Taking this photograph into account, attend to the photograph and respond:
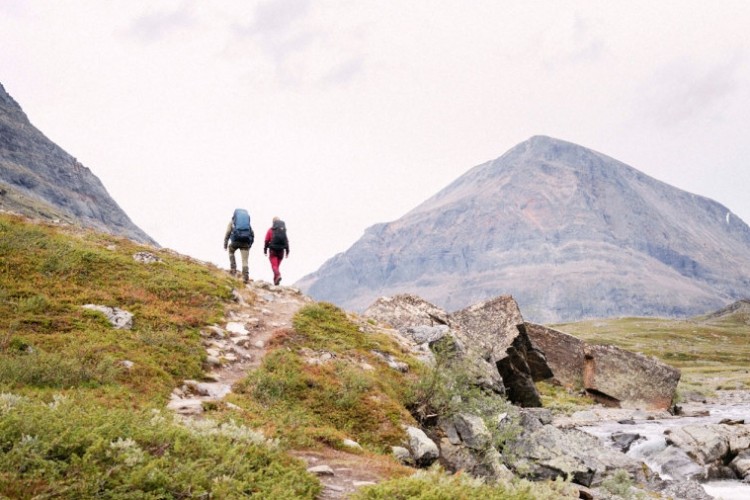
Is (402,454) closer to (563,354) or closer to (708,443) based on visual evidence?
(708,443)

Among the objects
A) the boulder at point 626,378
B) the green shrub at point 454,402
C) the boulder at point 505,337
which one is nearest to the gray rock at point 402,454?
the green shrub at point 454,402

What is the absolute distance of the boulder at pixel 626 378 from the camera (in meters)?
38.3

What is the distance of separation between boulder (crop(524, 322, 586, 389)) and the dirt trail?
76.1ft

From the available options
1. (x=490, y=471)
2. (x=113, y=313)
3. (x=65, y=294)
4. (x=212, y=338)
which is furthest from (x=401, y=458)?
(x=65, y=294)

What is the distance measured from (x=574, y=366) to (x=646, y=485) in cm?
2149

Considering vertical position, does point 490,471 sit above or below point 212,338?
below

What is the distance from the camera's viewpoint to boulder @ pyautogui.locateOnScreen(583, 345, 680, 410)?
38281mm

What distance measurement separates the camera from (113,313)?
1510 cm

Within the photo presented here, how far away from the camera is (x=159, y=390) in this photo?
1147 cm

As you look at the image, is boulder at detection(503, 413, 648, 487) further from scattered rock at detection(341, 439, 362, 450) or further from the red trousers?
the red trousers

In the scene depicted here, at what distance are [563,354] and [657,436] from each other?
12.7 metres

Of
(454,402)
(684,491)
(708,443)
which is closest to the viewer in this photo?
(454,402)

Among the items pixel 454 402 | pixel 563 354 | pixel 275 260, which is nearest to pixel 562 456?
pixel 454 402

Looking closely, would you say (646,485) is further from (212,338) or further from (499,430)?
(212,338)
